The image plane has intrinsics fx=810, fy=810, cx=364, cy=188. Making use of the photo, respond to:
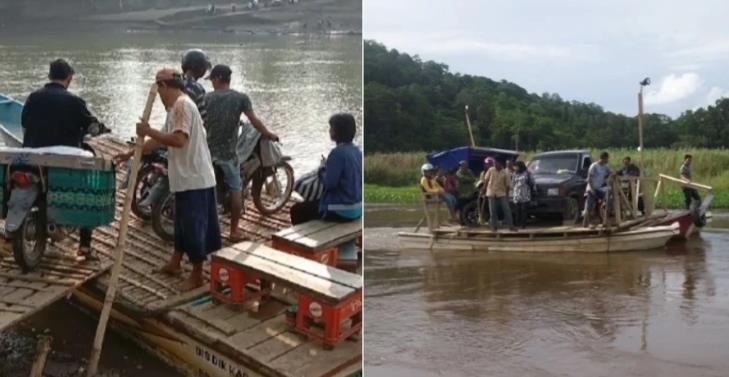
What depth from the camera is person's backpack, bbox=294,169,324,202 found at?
2.63m

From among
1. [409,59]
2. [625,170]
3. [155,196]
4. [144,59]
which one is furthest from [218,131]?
[625,170]

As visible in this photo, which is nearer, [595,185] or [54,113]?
[54,113]

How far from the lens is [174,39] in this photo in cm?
334

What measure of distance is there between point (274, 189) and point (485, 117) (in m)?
1.44

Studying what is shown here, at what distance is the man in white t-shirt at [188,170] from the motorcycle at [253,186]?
438 mm

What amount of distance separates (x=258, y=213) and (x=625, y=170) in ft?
9.78

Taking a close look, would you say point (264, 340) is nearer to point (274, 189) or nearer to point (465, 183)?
point (274, 189)

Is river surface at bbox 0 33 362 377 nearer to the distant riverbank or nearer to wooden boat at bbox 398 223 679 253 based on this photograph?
the distant riverbank

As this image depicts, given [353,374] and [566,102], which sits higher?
[566,102]

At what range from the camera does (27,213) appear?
2.48m

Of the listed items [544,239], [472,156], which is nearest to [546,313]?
A: [544,239]

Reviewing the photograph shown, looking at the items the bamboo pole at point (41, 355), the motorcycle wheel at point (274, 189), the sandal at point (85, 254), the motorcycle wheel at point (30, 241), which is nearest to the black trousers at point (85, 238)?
the sandal at point (85, 254)

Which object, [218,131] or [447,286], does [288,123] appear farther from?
[447,286]

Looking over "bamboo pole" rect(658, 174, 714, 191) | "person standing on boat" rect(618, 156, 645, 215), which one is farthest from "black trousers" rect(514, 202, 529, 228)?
"bamboo pole" rect(658, 174, 714, 191)
